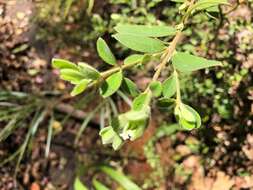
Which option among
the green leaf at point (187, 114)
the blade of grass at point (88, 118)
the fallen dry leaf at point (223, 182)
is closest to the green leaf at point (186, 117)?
the green leaf at point (187, 114)

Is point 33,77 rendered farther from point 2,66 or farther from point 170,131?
point 170,131

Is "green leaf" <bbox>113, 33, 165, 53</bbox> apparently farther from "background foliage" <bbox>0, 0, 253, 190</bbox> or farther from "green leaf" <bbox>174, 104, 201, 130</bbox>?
"background foliage" <bbox>0, 0, 253, 190</bbox>

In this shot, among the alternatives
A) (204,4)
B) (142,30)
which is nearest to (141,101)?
(142,30)

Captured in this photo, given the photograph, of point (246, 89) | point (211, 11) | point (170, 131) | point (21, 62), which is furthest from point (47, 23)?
point (211, 11)

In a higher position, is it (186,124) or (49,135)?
(186,124)

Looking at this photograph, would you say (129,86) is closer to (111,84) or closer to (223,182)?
(111,84)

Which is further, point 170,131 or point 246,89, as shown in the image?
point 170,131
